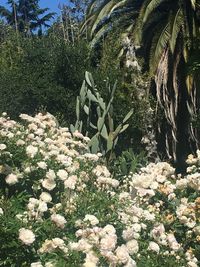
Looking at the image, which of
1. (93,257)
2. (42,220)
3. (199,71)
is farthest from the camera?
(199,71)

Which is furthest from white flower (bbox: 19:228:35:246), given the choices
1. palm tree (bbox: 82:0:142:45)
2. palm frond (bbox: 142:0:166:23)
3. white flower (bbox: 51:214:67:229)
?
palm tree (bbox: 82:0:142:45)

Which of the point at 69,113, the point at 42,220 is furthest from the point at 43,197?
the point at 69,113

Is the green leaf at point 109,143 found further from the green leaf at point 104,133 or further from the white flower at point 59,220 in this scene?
the white flower at point 59,220

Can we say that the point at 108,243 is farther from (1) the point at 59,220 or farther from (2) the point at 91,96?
(2) the point at 91,96

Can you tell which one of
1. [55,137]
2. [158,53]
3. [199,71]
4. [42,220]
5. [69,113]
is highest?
[158,53]

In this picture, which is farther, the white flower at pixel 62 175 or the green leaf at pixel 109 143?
the green leaf at pixel 109 143

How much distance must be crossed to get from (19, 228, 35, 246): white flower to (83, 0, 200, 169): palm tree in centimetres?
1201

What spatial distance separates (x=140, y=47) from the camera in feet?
52.7

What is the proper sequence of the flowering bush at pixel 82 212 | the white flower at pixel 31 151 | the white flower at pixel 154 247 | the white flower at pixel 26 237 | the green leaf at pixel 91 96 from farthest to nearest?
the green leaf at pixel 91 96 → the white flower at pixel 31 151 → the white flower at pixel 154 247 → the flowering bush at pixel 82 212 → the white flower at pixel 26 237

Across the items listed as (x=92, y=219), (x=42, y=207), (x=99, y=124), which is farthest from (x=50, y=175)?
(x=99, y=124)

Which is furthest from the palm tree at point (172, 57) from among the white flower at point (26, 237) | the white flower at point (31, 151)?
the white flower at point (26, 237)

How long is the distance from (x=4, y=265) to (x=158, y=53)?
12529 millimetres

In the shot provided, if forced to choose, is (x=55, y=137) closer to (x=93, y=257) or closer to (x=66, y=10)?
(x=93, y=257)

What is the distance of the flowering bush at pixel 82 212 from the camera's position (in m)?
3.26
